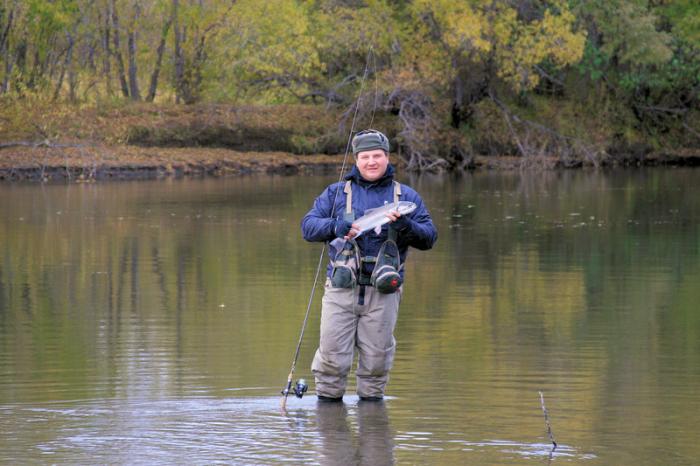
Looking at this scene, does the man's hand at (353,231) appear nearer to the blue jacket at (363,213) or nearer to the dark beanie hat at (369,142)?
the blue jacket at (363,213)

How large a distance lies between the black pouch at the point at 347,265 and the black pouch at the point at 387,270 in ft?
0.38

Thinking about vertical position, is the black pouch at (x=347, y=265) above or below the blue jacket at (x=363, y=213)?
below

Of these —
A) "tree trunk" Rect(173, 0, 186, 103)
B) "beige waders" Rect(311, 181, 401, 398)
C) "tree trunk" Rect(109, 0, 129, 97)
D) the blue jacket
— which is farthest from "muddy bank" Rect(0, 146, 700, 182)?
the blue jacket

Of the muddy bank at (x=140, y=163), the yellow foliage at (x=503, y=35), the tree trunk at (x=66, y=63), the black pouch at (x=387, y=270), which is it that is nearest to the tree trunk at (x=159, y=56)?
the tree trunk at (x=66, y=63)

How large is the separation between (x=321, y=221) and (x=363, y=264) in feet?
1.11

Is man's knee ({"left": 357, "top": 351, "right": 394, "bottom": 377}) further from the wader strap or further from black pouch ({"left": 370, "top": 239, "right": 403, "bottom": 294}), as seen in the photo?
the wader strap

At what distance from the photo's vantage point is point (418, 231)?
7.89m

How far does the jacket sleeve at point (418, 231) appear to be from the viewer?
789 cm

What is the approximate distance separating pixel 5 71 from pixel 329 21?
9846mm

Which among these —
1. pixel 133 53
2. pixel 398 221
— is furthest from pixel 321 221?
pixel 133 53

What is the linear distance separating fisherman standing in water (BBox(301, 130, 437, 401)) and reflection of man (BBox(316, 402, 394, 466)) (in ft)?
0.81

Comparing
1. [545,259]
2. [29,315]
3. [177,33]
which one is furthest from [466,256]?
[177,33]

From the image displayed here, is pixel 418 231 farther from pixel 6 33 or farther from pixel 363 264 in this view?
pixel 6 33

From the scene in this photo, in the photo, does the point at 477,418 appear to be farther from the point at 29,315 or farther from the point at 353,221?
the point at 29,315
